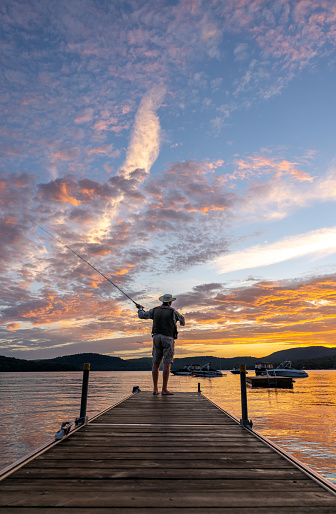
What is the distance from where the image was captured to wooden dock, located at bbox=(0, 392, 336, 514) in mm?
3010

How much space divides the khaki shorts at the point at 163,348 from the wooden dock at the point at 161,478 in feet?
13.8

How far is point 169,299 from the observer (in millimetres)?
10852

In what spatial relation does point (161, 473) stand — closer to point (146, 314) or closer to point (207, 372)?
point (146, 314)

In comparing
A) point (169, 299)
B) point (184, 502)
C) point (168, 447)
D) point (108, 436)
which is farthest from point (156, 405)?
point (184, 502)

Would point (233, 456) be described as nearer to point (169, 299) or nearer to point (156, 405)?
point (156, 405)

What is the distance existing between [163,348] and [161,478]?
679 centimetres

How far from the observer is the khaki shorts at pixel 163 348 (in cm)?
1039

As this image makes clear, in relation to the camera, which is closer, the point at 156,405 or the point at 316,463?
the point at 156,405

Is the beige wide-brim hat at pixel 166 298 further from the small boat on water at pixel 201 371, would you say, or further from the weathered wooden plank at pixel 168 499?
the small boat on water at pixel 201 371

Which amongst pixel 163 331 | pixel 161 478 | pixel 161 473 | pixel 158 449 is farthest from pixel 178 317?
pixel 161 478

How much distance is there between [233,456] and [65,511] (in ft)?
8.54

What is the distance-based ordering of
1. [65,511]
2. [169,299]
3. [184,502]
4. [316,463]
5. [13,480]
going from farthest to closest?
[316,463] → [169,299] → [13,480] → [184,502] → [65,511]

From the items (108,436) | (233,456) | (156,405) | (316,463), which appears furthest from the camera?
(316,463)

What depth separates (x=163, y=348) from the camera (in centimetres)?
1050
